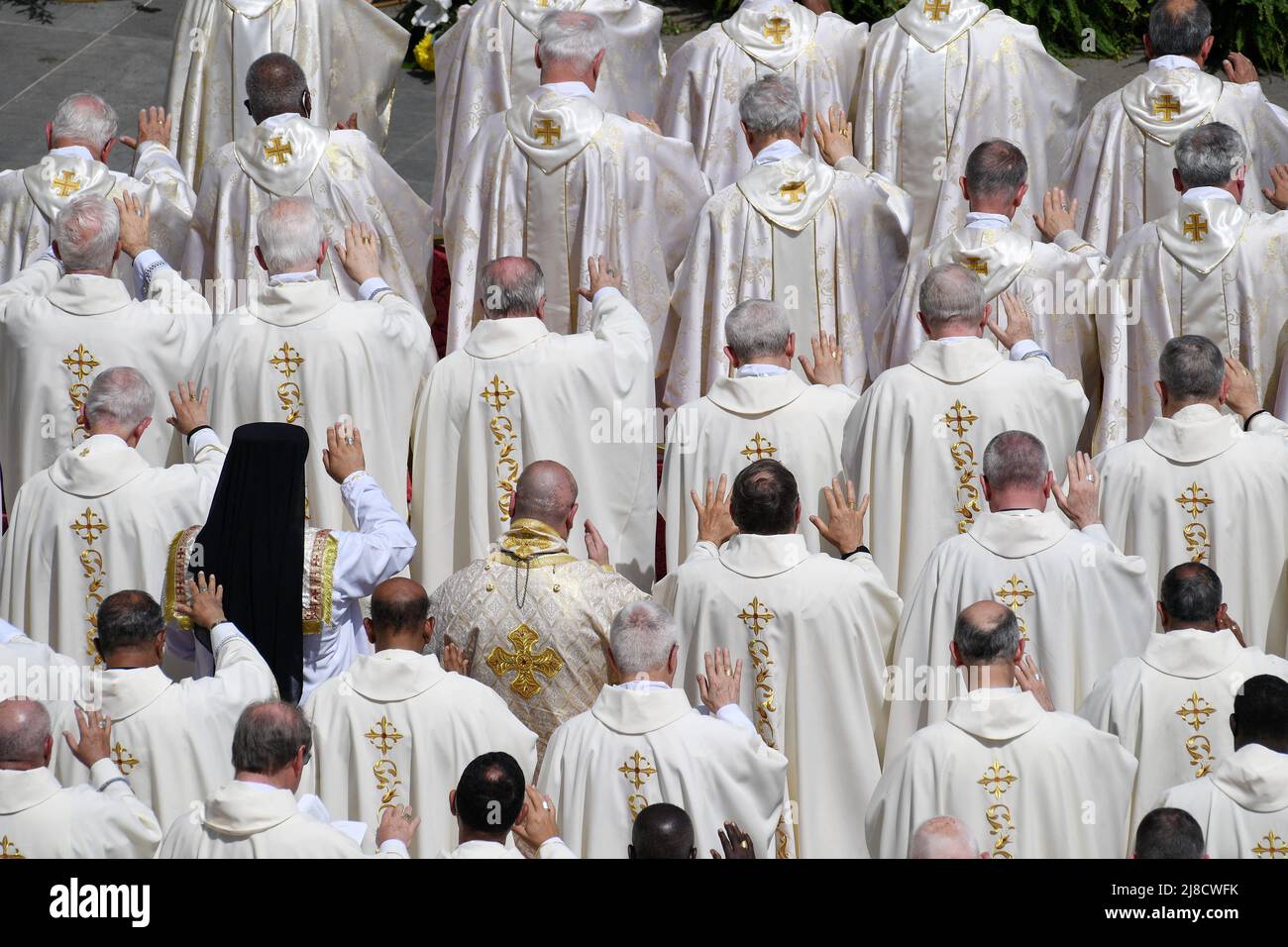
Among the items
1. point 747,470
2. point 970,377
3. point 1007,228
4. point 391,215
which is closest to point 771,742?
point 747,470

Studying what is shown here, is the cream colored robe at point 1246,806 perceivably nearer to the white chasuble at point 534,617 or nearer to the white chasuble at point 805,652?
the white chasuble at point 805,652

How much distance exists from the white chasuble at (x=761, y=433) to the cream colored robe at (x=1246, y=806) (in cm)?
242

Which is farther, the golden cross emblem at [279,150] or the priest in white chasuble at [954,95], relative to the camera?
the priest in white chasuble at [954,95]

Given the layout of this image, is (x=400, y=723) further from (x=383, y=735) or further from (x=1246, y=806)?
(x=1246, y=806)

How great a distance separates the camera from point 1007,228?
394 inches

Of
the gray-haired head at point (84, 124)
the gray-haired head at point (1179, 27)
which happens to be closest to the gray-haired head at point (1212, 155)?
the gray-haired head at point (1179, 27)

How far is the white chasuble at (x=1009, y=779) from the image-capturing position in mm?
7504

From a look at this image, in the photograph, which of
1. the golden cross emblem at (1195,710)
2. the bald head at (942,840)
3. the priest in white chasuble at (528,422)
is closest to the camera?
the bald head at (942,840)

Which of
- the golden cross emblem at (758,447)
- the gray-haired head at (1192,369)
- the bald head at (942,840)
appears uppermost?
the gray-haired head at (1192,369)

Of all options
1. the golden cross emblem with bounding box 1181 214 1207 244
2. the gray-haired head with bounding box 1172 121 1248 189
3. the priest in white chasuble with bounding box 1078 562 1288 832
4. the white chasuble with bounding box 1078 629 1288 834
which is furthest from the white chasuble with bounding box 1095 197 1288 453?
the white chasuble with bounding box 1078 629 1288 834

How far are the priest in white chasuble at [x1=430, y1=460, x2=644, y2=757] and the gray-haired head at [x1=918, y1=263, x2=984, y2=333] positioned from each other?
167 centimetres

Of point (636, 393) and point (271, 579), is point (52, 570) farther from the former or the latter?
point (636, 393)

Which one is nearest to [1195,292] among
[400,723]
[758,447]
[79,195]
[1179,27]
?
[1179,27]

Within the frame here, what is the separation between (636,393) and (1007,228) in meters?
1.65
